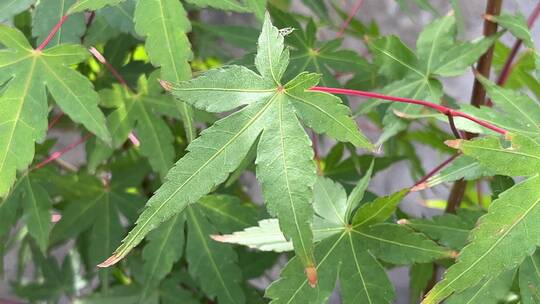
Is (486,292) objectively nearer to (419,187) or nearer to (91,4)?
(419,187)

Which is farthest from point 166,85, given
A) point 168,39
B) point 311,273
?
point 311,273

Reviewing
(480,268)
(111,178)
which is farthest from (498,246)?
(111,178)

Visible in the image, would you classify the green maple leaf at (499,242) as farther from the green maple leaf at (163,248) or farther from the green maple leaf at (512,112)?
the green maple leaf at (163,248)

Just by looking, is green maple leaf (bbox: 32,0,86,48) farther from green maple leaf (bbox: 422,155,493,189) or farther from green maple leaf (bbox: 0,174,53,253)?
green maple leaf (bbox: 422,155,493,189)

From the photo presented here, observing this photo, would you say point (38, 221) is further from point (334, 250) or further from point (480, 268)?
point (480, 268)

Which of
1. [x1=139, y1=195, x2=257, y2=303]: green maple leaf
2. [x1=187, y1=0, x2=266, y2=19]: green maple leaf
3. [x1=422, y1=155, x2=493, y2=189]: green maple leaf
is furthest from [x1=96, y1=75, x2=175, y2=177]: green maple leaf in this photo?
[x1=422, y1=155, x2=493, y2=189]: green maple leaf

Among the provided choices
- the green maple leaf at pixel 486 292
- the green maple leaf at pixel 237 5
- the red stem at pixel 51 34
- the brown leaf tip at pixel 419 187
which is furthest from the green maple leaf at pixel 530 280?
the red stem at pixel 51 34
